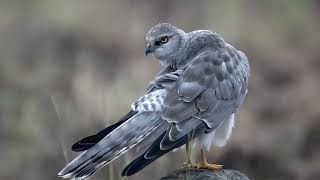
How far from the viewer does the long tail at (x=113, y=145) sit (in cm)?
809

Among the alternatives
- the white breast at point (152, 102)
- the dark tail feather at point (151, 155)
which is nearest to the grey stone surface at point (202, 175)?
the dark tail feather at point (151, 155)

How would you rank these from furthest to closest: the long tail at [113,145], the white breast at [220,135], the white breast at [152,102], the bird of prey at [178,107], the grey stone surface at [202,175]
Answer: the white breast at [220,135] → the white breast at [152,102] → the grey stone surface at [202,175] → the bird of prey at [178,107] → the long tail at [113,145]

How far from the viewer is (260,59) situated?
16141 millimetres

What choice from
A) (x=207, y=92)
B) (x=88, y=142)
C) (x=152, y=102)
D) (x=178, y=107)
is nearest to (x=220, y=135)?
(x=207, y=92)

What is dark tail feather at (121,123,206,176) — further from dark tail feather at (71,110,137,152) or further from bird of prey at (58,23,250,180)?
dark tail feather at (71,110,137,152)

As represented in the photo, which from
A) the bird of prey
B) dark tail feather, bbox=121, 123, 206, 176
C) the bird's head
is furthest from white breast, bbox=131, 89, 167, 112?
the bird's head

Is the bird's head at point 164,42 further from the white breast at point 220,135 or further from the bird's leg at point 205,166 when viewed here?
the bird's leg at point 205,166

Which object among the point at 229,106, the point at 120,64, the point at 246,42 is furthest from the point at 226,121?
the point at 246,42

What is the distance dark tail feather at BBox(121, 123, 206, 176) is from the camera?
25.9 feet

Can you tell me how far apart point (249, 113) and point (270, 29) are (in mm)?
3499

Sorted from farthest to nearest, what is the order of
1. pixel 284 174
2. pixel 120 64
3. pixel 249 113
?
pixel 120 64
pixel 249 113
pixel 284 174

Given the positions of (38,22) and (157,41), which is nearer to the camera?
(157,41)

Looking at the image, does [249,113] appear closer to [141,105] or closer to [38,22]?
→ [38,22]

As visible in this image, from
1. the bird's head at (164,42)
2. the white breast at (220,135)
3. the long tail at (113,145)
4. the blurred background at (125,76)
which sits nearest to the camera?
the long tail at (113,145)
